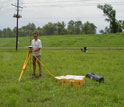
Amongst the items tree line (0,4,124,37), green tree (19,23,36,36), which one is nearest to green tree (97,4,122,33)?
tree line (0,4,124,37)

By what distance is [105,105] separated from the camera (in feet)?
16.6

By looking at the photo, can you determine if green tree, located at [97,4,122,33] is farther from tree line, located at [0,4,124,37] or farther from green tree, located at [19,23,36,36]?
green tree, located at [19,23,36,36]

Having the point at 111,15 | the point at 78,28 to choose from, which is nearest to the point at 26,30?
the point at 78,28

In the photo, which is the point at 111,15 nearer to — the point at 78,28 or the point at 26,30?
the point at 78,28

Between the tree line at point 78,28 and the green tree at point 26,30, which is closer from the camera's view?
the tree line at point 78,28

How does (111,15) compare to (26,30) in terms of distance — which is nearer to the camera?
(111,15)

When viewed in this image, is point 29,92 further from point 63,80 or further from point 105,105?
point 105,105

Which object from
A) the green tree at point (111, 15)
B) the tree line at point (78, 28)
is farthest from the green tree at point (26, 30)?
the green tree at point (111, 15)

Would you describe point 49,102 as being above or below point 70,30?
below

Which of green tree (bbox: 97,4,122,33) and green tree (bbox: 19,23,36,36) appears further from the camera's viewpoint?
green tree (bbox: 19,23,36,36)

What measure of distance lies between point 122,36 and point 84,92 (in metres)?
44.0

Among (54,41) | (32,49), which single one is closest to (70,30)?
(54,41)

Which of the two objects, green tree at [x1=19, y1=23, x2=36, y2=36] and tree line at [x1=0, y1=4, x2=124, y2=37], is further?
green tree at [x1=19, y1=23, x2=36, y2=36]

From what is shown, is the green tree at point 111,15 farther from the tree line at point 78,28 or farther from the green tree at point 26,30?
the green tree at point 26,30
